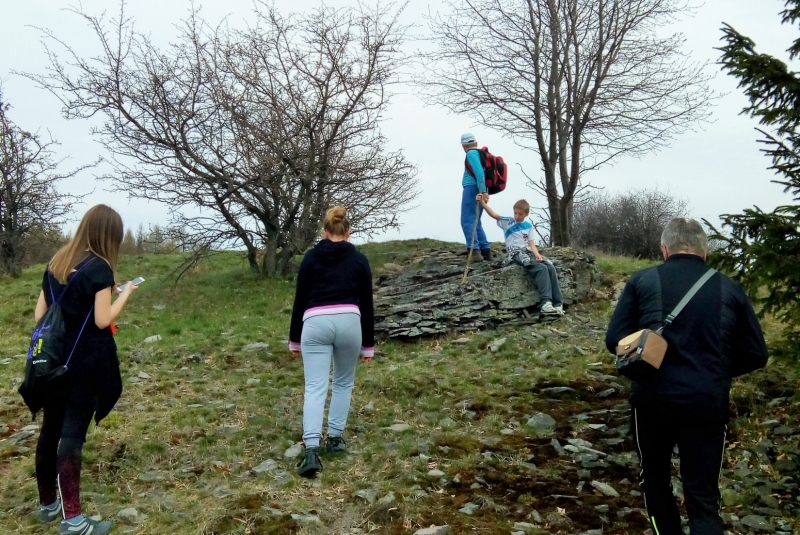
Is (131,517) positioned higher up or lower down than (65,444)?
lower down

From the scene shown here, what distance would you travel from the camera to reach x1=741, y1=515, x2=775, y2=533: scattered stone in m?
4.48

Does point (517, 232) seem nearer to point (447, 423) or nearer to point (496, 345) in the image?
point (496, 345)

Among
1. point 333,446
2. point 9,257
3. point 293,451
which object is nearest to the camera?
point 333,446

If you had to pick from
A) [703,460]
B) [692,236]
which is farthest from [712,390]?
[692,236]

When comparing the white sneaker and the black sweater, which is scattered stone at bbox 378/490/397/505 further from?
the white sneaker

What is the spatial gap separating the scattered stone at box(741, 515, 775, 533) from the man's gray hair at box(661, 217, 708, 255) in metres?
2.04

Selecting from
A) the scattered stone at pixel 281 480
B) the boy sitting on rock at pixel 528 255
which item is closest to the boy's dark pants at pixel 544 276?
the boy sitting on rock at pixel 528 255

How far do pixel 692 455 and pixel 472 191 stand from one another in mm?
8535

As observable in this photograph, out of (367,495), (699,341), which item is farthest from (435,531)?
(699,341)

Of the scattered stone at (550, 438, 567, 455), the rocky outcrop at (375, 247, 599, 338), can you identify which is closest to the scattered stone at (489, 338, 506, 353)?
the rocky outcrop at (375, 247, 599, 338)

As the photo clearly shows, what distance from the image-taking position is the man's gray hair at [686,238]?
390 centimetres

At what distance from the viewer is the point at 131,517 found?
4852 mm

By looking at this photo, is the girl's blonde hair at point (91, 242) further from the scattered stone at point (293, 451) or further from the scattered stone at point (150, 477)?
the scattered stone at point (293, 451)

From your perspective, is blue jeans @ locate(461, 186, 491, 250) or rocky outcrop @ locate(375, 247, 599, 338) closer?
rocky outcrop @ locate(375, 247, 599, 338)
